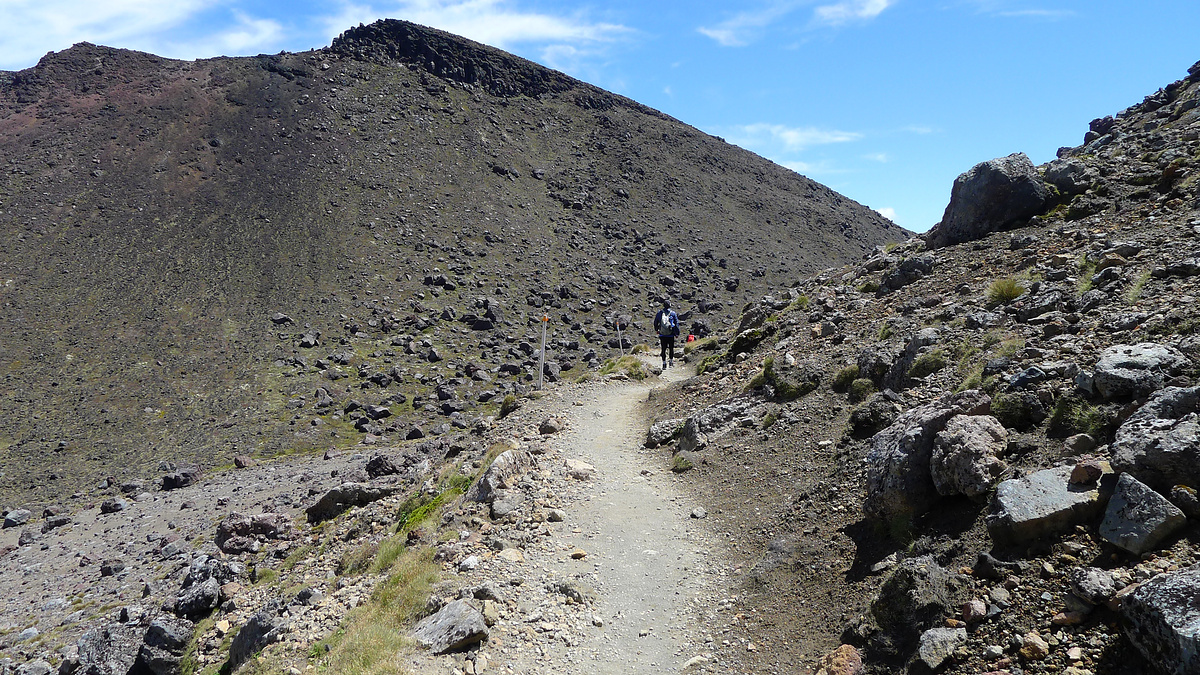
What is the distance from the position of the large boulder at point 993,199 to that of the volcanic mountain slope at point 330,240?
95.5ft

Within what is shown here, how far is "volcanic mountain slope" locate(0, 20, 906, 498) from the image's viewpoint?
133ft

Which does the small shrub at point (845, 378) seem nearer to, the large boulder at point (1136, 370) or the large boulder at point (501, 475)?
the large boulder at point (1136, 370)

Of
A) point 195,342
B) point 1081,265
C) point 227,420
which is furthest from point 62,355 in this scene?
point 1081,265

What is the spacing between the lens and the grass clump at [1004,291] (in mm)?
12016

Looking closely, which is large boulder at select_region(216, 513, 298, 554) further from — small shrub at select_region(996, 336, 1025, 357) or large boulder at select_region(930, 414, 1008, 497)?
small shrub at select_region(996, 336, 1025, 357)

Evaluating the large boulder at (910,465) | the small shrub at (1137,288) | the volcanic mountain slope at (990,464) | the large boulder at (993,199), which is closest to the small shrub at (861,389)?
the volcanic mountain slope at (990,464)

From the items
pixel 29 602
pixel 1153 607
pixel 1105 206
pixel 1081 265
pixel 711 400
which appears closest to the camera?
pixel 1153 607

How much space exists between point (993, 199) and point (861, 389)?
8.87 meters

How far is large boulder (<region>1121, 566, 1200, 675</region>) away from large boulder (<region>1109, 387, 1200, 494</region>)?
121 cm

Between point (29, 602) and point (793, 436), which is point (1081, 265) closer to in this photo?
point (793, 436)

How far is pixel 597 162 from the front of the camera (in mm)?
82250

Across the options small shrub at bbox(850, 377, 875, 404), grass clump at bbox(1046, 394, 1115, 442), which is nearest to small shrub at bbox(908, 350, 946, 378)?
small shrub at bbox(850, 377, 875, 404)

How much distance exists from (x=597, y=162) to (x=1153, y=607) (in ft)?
266

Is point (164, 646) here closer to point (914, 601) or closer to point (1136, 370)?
point (914, 601)
